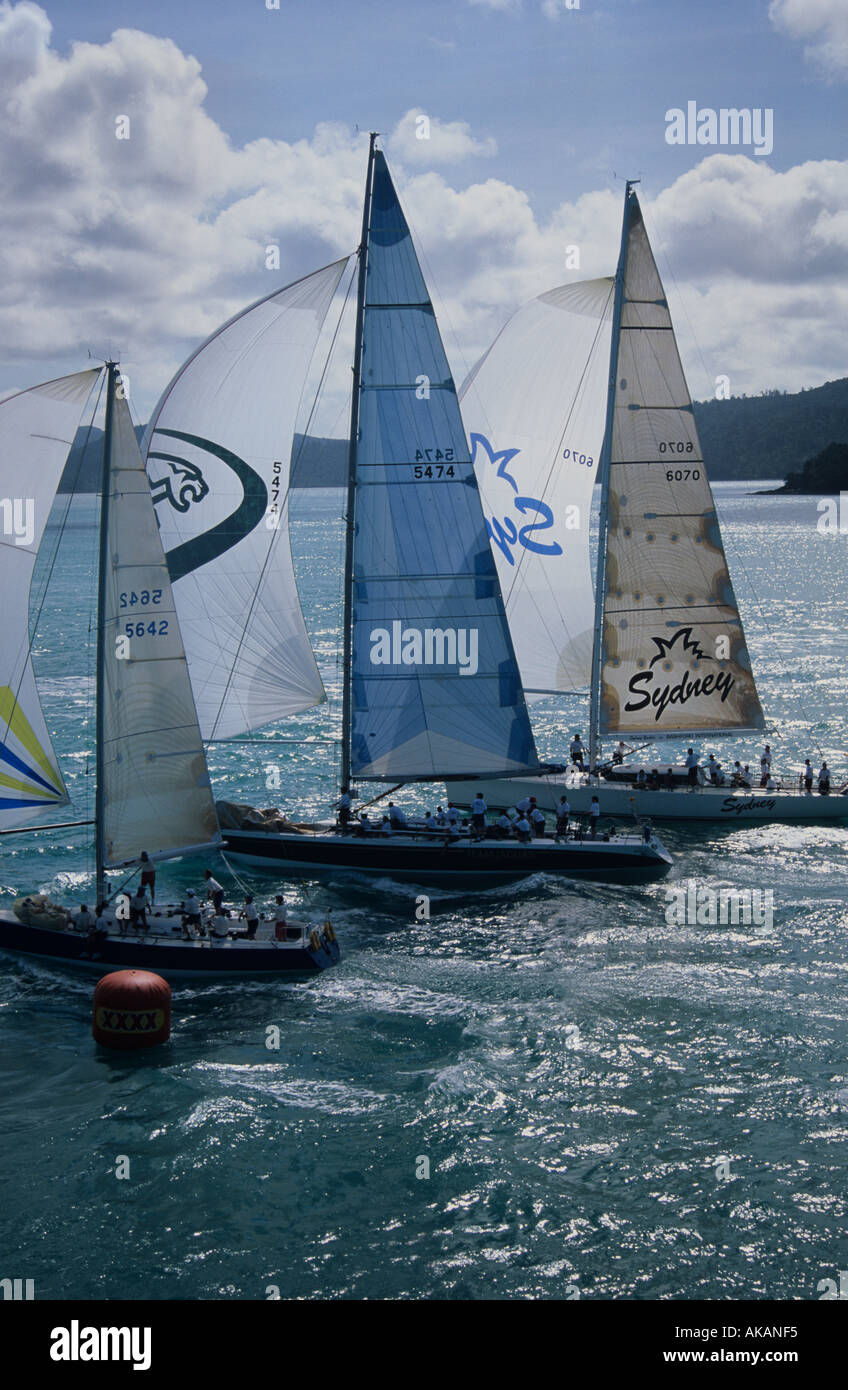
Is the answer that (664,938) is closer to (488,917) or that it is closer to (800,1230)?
(488,917)

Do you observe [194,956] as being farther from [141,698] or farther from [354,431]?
[354,431]

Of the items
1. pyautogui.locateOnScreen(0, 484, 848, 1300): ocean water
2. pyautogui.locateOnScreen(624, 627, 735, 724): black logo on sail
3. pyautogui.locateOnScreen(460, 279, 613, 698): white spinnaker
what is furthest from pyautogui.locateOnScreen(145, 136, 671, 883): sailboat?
pyautogui.locateOnScreen(624, 627, 735, 724): black logo on sail

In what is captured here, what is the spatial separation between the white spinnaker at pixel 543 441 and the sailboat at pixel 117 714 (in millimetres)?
15580

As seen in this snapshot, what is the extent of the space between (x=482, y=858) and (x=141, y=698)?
11.3 m

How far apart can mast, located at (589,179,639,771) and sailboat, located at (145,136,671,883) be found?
5.24 m

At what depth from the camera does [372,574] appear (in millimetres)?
35219

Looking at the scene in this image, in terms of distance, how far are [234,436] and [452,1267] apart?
23255 mm

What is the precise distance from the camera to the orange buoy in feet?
78.2

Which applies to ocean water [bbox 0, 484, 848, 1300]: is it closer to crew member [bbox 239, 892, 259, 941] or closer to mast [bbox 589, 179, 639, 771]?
crew member [bbox 239, 892, 259, 941]

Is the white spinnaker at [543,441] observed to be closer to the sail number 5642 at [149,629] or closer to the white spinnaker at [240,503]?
the white spinnaker at [240,503]
